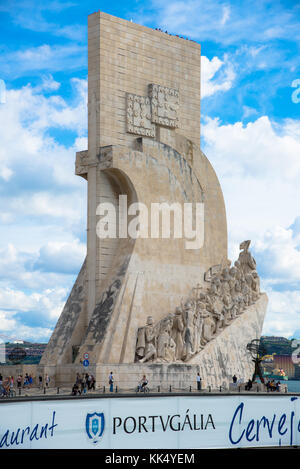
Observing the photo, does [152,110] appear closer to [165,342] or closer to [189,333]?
[189,333]

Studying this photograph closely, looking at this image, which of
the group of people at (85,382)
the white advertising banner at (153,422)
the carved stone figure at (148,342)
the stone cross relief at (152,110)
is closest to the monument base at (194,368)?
the group of people at (85,382)

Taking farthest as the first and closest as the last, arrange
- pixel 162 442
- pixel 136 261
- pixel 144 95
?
pixel 144 95
pixel 136 261
pixel 162 442

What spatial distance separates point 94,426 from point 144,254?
1473 cm

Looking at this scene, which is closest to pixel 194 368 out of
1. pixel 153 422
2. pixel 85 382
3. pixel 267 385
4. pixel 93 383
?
pixel 267 385

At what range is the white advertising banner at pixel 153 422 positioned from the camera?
31.2 ft

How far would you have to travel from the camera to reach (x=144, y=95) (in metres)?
26.2

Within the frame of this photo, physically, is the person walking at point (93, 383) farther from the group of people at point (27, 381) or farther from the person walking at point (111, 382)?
the group of people at point (27, 381)

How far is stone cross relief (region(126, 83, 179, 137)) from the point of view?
84.0 ft

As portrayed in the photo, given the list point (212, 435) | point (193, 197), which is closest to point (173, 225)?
point (193, 197)

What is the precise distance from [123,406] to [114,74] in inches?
672

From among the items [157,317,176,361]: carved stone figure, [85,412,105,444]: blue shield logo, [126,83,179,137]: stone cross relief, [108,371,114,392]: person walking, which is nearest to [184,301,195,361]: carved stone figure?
[157,317,176,361]: carved stone figure

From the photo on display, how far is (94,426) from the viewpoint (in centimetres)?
981

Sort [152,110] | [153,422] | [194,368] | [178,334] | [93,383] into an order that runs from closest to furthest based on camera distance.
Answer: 1. [153,422]
2. [93,383]
3. [194,368]
4. [178,334]
5. [152,110]
